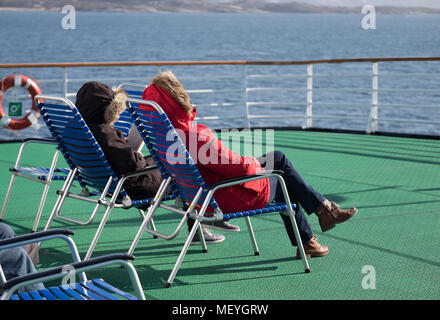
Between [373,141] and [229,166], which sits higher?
[229,166]

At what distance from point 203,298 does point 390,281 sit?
Result: 0.90 metres

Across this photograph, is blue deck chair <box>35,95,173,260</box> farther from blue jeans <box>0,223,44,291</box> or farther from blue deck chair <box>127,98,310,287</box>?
blue jeans <box>0,223,44,291</box>

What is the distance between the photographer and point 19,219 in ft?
15.4

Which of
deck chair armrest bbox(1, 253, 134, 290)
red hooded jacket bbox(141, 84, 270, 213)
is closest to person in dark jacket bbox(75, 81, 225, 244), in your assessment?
red hooded jacket bbox(141, 84, 270, 213)

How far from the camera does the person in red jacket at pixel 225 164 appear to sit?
3.42 meters

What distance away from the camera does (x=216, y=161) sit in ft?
11.2

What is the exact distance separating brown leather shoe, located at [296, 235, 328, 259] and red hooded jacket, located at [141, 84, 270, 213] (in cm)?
40

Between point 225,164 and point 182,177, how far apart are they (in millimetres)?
238

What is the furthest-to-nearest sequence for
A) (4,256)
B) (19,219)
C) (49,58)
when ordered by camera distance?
1. (49,58)
2. (19,219)
3. (4,256)

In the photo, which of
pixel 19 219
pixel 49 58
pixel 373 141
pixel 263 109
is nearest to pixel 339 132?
pixel 373 141

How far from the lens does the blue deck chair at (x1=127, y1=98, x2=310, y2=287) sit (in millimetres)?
3355

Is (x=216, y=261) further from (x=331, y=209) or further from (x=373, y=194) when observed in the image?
(x=373, y=194)

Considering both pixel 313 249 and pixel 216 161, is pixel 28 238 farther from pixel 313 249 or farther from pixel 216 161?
pixel 313 249

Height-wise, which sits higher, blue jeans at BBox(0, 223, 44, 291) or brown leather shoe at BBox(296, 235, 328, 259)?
blue jeans at BBox(0, 223, 44, 291)
